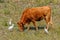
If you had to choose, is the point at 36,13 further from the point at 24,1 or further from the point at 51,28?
the point at 24,1

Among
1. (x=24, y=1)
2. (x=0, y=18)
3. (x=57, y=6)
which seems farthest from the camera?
(x=24, y=1)

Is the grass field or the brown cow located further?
the brown cow

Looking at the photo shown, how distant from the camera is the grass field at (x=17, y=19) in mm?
11148

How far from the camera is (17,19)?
537 inches

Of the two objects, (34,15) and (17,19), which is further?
(17,19)

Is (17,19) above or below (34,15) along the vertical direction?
below

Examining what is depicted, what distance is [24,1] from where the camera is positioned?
16766mm

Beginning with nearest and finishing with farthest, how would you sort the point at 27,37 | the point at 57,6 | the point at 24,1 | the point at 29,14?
the point at 27,37 < the point at 29,14 < the point at 57,6 < the point at 24,1

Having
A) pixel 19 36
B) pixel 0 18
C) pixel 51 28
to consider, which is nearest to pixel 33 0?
pixel 0 18

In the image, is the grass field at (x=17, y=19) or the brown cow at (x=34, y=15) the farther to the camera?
the brown cow at (x=34, y=15)

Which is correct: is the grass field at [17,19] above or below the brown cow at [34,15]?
below

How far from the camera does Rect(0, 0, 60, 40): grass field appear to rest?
11148 mm

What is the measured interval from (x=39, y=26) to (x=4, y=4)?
4.30 metres

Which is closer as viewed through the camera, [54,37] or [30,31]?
[54,37]
